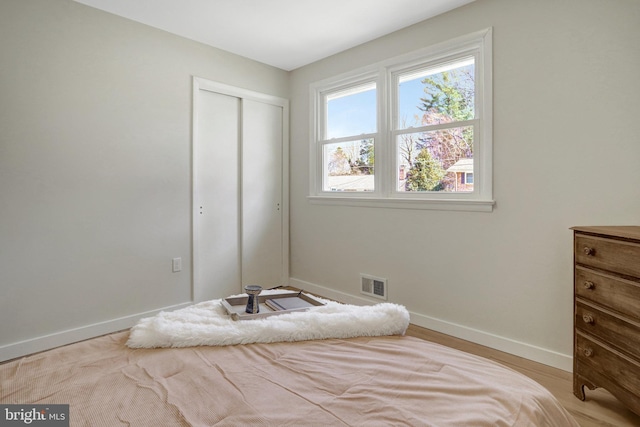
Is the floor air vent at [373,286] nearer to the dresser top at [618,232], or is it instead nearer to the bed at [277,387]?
the dresser top at [618,232]

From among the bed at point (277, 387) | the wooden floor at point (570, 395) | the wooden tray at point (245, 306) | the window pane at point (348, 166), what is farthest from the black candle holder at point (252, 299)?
the window pane at point (348, 166)

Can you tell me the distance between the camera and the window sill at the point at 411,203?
8.15ft

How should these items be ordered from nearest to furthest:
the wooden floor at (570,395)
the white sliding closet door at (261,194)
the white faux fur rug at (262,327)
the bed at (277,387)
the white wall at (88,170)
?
1. the bed at (277,387)
2. the white faux fur rug at (262,327)
3. the wooden floor at (570,395)
4. the white wall at (88,170)
5. the white sliding closet door at (261,194)

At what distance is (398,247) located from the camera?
298cm

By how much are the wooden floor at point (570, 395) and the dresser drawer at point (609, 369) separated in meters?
0.15

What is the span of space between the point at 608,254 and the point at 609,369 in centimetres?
55

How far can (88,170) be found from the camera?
2.54 metres

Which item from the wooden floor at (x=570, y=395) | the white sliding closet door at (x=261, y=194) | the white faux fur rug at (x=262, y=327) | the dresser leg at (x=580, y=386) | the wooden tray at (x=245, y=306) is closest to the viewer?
the white faux fur rug at (x=262, y=327)

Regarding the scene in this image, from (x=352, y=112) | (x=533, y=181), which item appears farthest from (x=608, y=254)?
(x=352, y=112)

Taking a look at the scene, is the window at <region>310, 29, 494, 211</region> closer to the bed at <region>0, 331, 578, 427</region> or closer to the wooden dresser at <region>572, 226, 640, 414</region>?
the wooden dresser at <region>572, 226, 640, 414</region>

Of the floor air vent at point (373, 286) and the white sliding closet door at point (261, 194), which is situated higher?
the white sliding closet door at point (261, 194)

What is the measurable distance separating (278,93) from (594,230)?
10.3ft

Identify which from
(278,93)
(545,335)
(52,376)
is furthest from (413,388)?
(278,93)

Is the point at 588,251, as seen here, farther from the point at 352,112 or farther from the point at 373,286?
the point at 352,112
